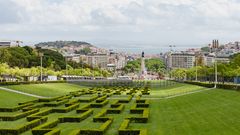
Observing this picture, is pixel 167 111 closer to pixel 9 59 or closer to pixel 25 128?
pixel 25 128

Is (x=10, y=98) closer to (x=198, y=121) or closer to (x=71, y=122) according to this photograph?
(x=71, y=122)

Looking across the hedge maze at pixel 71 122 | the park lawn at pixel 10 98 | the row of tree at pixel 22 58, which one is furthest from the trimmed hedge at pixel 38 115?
the row of tree at pixel 22 58

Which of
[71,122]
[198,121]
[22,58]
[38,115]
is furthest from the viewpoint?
[22,58]

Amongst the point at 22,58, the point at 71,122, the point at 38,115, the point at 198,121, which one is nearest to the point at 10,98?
the point at 38,115

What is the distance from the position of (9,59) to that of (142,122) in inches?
4595

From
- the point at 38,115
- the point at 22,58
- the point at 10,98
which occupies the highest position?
the point at 22,58

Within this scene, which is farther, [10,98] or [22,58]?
[22,58]

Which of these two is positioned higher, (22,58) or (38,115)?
(22,58)

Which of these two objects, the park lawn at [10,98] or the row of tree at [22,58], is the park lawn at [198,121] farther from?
the row of tree at [22,58]

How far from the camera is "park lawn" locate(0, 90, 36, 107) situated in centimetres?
3956

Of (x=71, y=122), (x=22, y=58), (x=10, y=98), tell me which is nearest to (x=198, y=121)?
(x=71, y=122)

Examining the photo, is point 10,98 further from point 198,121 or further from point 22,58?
point 22,58

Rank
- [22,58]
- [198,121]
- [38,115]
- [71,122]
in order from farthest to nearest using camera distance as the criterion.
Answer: [22,58], [38,115], [71,122], [198,121]

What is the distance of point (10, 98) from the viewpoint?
43.6 metres
